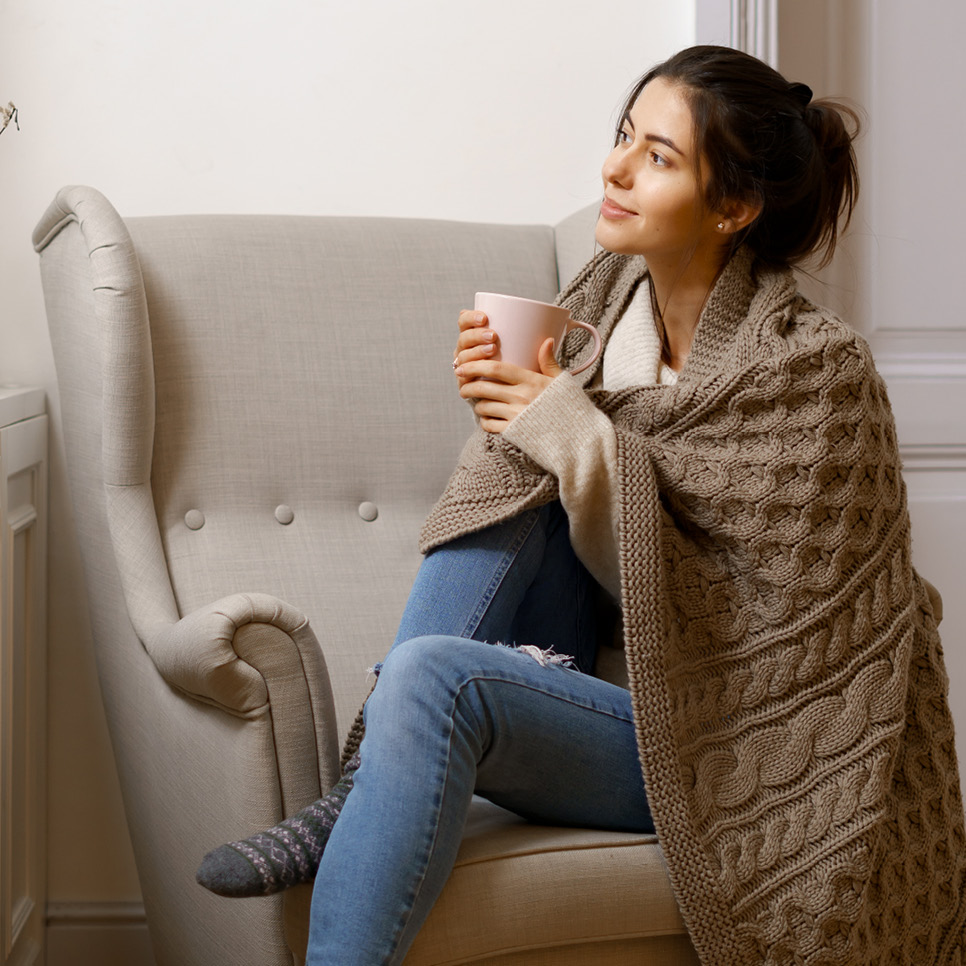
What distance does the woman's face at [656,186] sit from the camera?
1.14 meters

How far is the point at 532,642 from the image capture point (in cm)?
114

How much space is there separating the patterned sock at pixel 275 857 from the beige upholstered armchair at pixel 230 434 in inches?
6.6

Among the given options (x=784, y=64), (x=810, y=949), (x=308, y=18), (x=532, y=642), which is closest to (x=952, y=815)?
(x=810, y=949)

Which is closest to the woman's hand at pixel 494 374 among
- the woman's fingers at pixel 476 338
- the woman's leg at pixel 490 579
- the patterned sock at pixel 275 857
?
the woman's fingers at pixel 476 338

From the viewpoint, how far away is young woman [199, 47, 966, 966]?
92 centimetres

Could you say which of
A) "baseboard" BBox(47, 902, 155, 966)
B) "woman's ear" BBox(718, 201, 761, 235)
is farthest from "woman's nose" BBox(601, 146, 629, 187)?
"baseboard" BBox(47, 902, 155, 966)

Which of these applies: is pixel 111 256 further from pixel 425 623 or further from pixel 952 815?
pixel 952 815

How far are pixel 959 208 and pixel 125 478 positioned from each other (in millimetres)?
1371

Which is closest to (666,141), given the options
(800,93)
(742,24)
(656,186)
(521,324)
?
(656,186)

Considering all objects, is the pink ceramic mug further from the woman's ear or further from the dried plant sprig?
the dried plant sprig

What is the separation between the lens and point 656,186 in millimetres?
1146

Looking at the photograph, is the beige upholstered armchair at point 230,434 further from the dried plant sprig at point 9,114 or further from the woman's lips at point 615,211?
the woman's lips at point 615,211

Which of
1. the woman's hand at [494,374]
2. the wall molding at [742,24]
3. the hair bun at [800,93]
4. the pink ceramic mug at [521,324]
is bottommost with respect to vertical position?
the woman's hand at [494,374]

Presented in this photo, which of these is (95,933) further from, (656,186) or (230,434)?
(656,186)
